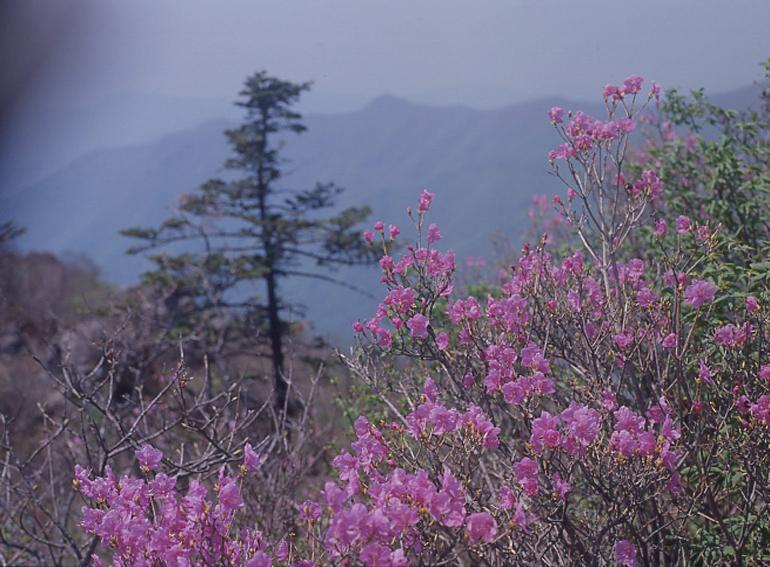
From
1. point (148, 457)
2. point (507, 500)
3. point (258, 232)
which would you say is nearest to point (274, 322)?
point (258, 232)

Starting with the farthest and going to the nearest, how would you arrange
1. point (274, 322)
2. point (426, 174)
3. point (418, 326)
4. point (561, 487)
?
1. point (426, 174)
2. point (274, 322)
3. point (418, 326)
4. point (561, 487)

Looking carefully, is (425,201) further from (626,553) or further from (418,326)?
(626,553)

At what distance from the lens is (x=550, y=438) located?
231 cm

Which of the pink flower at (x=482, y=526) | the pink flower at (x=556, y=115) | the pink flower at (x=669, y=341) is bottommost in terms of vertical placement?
the pink flower at (x=482, y=526)

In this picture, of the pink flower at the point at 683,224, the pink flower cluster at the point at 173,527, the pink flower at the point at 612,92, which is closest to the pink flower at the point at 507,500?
the pink flower cluster at the point at 173,527

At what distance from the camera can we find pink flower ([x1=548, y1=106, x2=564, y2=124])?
151 inches

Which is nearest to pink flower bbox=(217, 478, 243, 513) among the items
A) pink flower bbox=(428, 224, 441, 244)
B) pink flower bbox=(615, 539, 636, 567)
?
pink flower bbox=(615, 539, 636, 567)

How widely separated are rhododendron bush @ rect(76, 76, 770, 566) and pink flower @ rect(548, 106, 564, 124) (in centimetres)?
1

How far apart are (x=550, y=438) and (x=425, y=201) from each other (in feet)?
5.08

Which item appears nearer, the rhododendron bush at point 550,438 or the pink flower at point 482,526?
the pink flower at point 482,526

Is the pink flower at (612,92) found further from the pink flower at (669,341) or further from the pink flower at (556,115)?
the pink flower at (669,341)

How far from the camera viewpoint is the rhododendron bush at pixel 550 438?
225 cm

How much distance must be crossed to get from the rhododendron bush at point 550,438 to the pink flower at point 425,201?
0.13 feet

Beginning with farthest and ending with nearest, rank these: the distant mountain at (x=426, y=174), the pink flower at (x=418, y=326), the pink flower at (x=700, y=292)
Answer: the distant mountain at (x=426, y=174), the pink flower at (x=418, y=326), the pink flower at (x=700, y=292)
